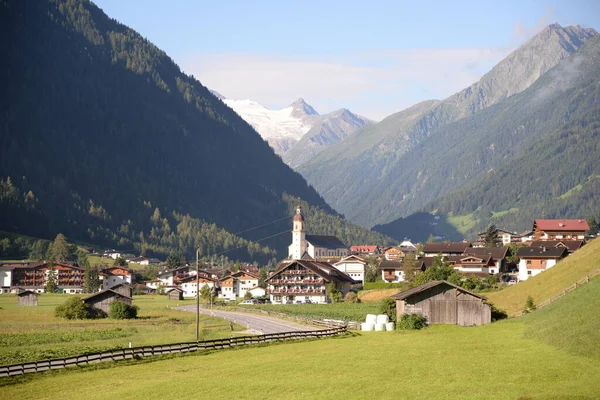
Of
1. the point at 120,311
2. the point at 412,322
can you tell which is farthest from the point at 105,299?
the point at 412,322

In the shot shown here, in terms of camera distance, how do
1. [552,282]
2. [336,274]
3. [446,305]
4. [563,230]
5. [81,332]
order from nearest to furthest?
[446,305] → [81,332] → [552,282] → [336,274] → [563,230]

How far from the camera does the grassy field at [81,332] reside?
237 ft

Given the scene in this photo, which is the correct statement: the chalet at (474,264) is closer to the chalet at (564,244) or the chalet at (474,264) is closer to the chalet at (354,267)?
the chalet at (564,244)

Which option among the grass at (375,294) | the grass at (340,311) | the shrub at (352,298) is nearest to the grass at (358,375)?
the grass at (340,311)

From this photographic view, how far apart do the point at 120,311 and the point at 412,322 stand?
4117 cm

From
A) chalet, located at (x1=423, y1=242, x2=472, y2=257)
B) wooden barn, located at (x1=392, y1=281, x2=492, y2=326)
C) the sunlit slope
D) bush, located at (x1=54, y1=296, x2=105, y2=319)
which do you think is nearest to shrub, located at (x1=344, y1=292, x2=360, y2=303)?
bush, located at (x1=54, y1=296, x2=105, y2=319)

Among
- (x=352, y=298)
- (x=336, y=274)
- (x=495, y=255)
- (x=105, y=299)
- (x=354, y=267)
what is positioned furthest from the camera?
(x=354, y=267)

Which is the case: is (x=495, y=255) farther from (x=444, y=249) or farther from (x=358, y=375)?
→ (x=358, y=375)

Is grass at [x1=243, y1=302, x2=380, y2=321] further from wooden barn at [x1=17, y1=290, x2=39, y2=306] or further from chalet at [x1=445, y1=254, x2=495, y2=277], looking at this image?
wooden barn at [x1=17, y1=290, x2=39, y2=306]

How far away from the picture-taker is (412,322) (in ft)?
279

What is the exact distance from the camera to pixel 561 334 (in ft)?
198

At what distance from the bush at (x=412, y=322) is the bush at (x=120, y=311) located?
38941 mm

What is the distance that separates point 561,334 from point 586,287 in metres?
19.6

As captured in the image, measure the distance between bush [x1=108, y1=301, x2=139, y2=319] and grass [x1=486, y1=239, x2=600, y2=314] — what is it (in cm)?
4348
